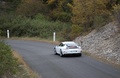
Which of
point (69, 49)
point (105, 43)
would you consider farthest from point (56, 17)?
point (69, 49)

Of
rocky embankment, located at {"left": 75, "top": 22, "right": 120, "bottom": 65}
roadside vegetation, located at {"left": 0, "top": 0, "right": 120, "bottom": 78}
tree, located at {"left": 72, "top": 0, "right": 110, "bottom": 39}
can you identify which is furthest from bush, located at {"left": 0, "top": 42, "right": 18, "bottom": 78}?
tree, located at {"left": 72, "top": 0, "right": 110, "bottom": 39}

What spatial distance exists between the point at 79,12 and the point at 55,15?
19011 mm

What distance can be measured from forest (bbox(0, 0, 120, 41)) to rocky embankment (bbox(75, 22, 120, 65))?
52.5 inches

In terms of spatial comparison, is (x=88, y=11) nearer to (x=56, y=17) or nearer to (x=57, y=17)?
(x=57, y=17)

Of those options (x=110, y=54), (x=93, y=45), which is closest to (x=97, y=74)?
(x=110, y=54)

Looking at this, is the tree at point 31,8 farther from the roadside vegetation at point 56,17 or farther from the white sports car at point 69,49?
the white sports car at point 69,49

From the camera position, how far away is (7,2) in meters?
68.5

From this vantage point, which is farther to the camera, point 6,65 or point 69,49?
point 69,49

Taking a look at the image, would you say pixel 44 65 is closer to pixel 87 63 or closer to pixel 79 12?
pixel 87 63

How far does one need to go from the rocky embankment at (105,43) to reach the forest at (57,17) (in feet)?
4.37

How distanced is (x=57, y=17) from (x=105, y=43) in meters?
29.0

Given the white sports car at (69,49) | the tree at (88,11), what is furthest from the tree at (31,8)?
the white sports car at (69,49)

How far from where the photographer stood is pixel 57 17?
56.3 meters

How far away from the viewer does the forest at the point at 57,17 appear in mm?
37750
